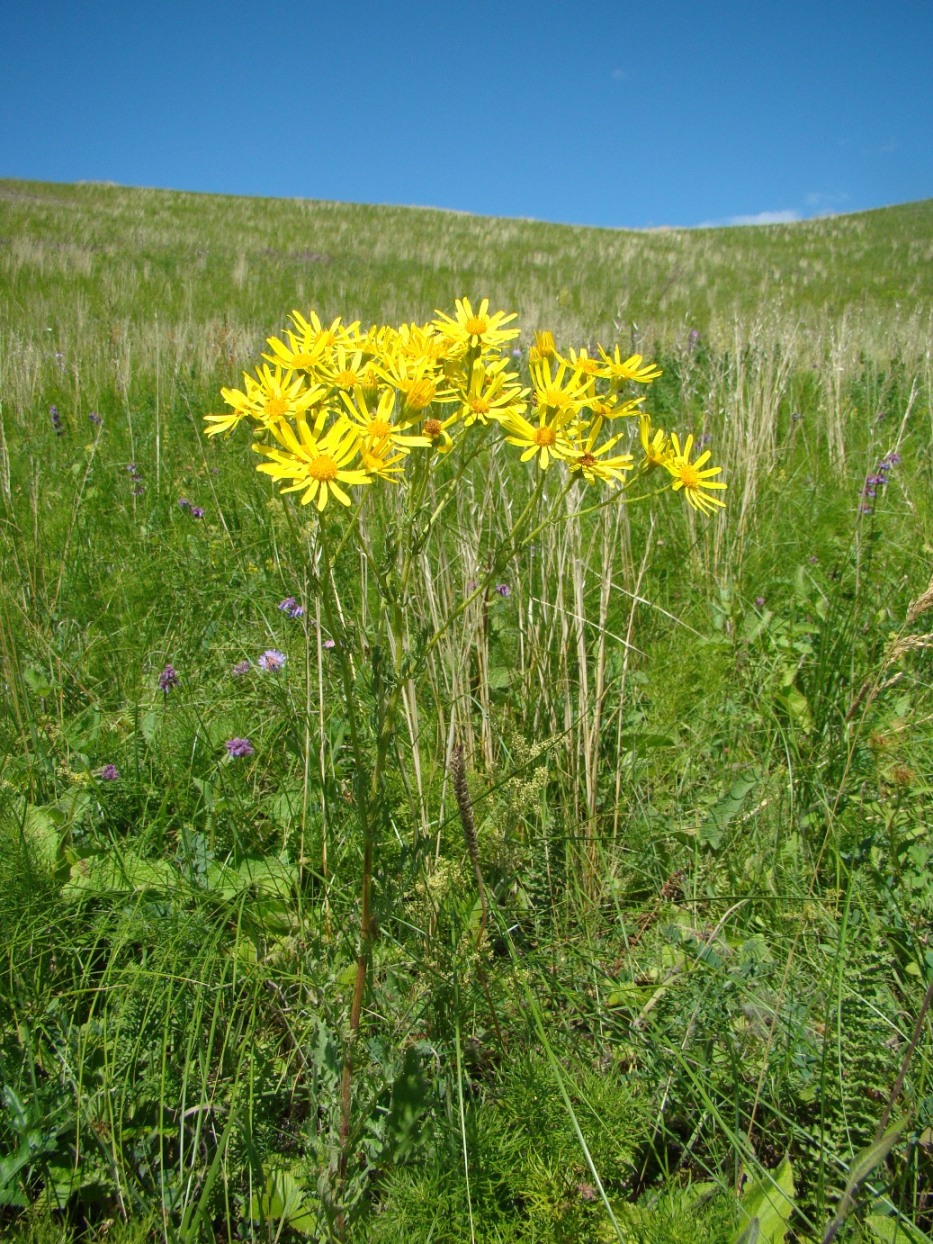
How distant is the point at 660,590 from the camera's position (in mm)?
2604

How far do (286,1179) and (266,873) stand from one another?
1.78ft

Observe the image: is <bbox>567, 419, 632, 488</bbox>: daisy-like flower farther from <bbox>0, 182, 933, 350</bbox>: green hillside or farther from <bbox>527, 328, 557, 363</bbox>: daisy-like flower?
<bbox>0, 182, 933, 350</bbox>: green hillside

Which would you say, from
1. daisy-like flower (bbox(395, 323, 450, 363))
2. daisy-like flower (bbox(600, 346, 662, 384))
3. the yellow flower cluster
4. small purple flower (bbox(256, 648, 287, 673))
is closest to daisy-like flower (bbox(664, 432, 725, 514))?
the yellow flower cluster

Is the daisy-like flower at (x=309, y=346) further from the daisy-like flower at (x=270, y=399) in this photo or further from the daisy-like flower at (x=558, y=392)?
the daisy-like flower at (x=558, y=392)

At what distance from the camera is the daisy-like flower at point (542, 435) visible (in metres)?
0.98

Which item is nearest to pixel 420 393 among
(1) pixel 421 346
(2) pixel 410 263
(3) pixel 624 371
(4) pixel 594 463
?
(1) pixel 421 346

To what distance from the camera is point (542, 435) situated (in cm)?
99

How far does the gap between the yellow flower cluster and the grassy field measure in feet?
0.34

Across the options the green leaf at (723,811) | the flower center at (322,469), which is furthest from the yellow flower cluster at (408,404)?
the green leaf at (723,811)

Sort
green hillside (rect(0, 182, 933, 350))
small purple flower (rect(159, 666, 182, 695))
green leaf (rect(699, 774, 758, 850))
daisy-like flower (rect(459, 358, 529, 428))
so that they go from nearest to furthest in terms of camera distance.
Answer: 1. daisy-like flower (rect(459, 358, 529, 428))
2. green leaf (rect(699, 774, 758, 850))
3. small purple flower (rect(159, 666, 182, 695))
4. green hillside (rect(0, 182, 933, 350))

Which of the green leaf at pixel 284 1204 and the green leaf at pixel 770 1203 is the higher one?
the green leaf at pixel 770 1203

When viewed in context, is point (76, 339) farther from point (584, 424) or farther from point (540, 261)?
point (540, 261)

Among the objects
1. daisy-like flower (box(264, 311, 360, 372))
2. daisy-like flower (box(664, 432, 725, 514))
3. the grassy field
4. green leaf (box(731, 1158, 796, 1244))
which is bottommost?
green leaf (box(731, 1158, 796, 1244))

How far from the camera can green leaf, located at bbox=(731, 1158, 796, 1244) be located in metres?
0.96
